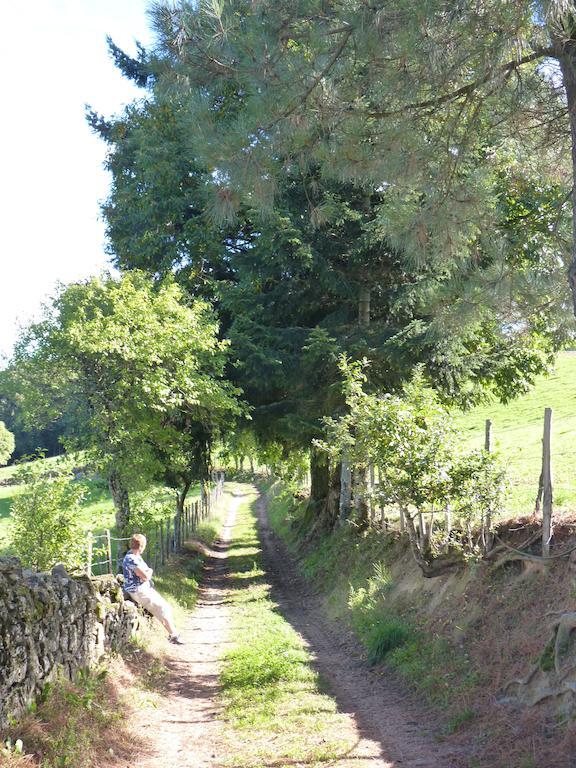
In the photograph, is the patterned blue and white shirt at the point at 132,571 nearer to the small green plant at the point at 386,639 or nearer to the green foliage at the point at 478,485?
the small green plant at the point at 386,639

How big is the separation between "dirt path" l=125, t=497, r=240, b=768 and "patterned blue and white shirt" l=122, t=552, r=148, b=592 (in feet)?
4.13

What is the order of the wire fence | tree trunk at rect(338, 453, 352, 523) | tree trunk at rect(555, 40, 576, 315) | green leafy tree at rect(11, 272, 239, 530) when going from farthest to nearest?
tree trunk at rect(338, 453, 352, 523) → green leafy tree at rect(11, 272, 239, 530) → the wire fence → tree trunk at rect(555, 40, 576, 315)

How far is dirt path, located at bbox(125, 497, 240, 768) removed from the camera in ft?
26.1

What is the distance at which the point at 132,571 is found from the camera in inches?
484

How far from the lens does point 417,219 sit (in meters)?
9.52

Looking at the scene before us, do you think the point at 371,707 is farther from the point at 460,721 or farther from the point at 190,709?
the point at 190,709

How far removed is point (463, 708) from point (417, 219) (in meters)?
5.73

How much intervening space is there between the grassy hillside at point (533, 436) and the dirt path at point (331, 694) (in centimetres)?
338

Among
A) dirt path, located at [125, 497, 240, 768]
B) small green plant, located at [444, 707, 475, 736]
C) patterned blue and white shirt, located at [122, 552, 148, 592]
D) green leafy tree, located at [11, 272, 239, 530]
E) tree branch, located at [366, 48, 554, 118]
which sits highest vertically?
tree branch, located at [366, 48, 554, 118]

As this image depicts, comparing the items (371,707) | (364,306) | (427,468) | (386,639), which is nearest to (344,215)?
(364,306)

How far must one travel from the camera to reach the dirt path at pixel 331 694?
7.63 meters

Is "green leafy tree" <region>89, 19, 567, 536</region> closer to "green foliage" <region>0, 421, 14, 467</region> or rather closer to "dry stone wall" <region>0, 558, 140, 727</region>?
"dry stone wall" <region>0, 558, 140, 727</region>

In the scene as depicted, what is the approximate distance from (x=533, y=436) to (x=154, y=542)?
1440 centimetres

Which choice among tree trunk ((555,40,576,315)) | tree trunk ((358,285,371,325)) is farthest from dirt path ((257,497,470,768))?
tree trunk ((358,285,371,325))
